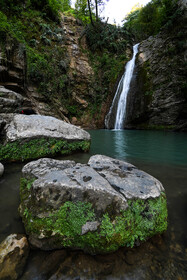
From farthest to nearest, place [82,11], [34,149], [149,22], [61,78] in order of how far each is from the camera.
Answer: [82,11] → [149,22] → [61,78] → [34,149]

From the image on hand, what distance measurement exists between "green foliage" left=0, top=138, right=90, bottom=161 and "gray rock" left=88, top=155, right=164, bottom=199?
2.18m

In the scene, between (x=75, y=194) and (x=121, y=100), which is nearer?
(x=75, y=194)

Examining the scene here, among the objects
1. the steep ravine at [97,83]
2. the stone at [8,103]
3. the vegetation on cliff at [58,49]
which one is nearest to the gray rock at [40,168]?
the stone at [8,103]

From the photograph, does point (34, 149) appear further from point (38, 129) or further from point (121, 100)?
point (121, 100)

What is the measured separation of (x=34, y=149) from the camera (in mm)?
3957

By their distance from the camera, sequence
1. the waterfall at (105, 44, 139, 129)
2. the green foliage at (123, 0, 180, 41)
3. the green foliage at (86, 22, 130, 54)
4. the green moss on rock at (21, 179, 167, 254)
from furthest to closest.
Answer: the green foliage at (86, 22, 130, 54), the green foliage at (123, 0, 180, 41), the waterfall at (105, 44, 139, 129), the green moss on rock at (21, 179, 167, 254)

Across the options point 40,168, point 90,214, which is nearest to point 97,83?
point 40,168

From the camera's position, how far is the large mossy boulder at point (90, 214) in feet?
4.56

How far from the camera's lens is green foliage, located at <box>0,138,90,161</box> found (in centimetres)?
367

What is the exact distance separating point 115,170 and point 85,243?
109cm

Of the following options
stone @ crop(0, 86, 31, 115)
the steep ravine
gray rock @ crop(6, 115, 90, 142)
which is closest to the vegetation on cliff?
the steep ravine

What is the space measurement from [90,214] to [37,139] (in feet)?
10.4

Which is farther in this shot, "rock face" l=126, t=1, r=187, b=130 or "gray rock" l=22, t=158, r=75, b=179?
"rock face" l=126, t=1, r=187, b=130

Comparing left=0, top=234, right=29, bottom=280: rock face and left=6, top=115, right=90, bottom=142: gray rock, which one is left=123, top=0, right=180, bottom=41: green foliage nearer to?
left=6, top=115, right=90, bottom=142: gray rock
